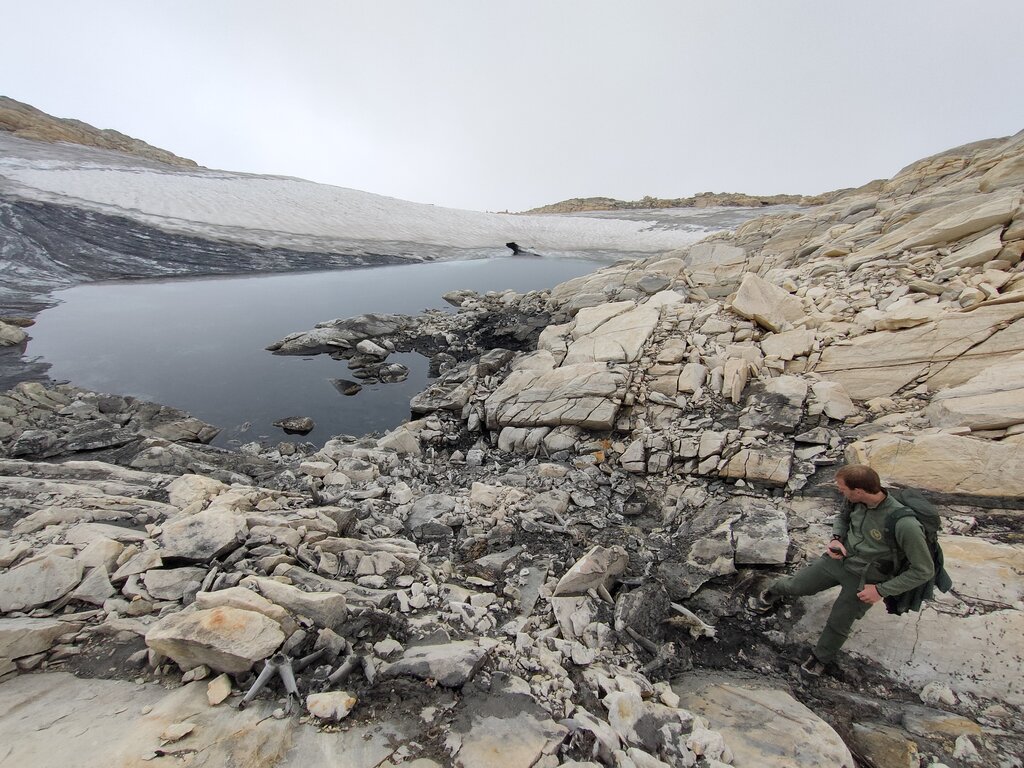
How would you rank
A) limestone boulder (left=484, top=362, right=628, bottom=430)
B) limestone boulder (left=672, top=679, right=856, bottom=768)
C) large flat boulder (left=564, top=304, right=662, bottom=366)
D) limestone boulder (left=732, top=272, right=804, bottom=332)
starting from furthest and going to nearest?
large flat boulder (left=564, top=304, right=662, bottom=366) → limestone boulder (left=732, top=272, right=804, bottom=332) → limestone boulder (left=484, top=362, right=628, bottom=430) → limestone boulder (left=672, top=679, right=856, bottom=768)

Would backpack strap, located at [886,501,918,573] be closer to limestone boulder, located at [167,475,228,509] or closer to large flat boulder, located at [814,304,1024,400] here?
large flat boulder, located at [814,304,1024,400]

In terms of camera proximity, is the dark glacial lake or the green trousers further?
the dark glacial lake

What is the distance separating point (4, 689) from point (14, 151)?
24.3 metres

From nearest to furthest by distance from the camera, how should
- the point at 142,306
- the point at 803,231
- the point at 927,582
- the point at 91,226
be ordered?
the point at 927,582, the point at 803,231, the point at 142,306, the point at 91,226

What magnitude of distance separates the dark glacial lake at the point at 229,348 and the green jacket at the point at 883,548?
6.96 meters

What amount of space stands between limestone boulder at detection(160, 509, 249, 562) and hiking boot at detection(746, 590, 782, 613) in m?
4.08

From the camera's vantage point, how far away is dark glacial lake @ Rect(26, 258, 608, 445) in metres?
8.37

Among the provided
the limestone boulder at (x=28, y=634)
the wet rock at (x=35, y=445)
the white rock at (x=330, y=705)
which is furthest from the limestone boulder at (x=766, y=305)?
the wet rock at (x=35, y=445)

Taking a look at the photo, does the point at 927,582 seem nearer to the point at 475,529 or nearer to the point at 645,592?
the point at 645,592

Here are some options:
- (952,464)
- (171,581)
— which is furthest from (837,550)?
(171,581)

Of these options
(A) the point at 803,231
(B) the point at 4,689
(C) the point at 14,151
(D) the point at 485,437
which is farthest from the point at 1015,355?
(C) the point at 14,151

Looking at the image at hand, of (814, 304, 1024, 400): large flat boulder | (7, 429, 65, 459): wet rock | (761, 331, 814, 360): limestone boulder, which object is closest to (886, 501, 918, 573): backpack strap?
(814, 304, 1024, 400): large flat boulder

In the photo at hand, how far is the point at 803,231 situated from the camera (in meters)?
10.7

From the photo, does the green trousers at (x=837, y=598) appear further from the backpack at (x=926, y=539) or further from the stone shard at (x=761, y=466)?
the stone shard at (x=761, y=466)
